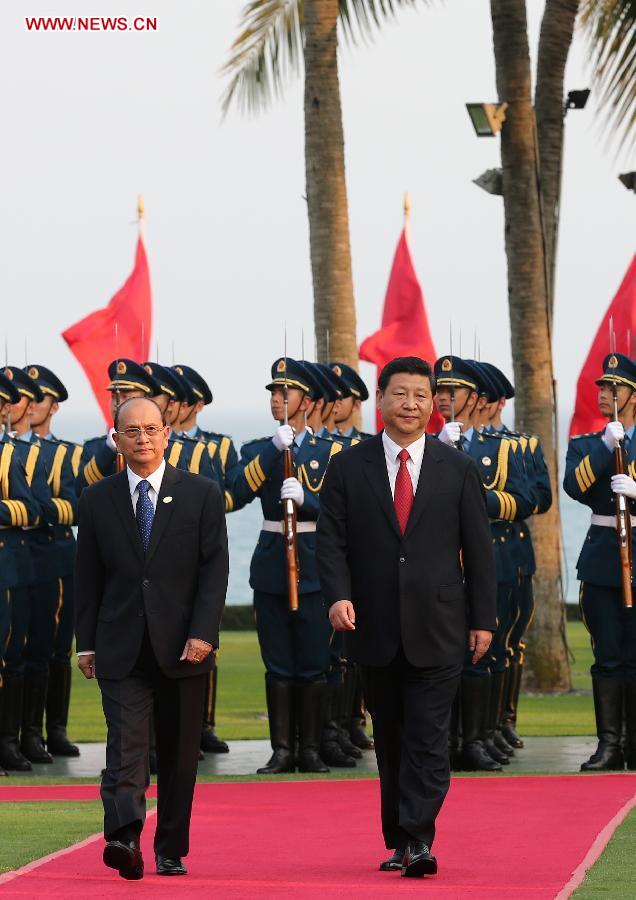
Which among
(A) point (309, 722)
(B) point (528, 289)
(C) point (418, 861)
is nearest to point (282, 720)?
(A) point (309, 722)

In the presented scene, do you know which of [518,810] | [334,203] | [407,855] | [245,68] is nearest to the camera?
[407,855]

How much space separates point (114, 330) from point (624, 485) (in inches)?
246

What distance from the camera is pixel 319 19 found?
707 inches

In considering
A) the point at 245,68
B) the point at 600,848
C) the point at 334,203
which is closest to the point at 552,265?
the point at 334,203

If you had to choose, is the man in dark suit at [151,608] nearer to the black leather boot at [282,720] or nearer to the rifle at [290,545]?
the rifle at [290,545]

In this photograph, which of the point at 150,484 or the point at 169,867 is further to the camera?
the point at 150,484

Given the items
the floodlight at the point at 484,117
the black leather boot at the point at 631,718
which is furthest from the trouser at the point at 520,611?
the floodlight at the point at 484,117

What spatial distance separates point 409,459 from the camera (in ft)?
26.5

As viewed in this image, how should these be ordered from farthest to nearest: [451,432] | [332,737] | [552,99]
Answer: [552,99]
[332,737]
[451,432]

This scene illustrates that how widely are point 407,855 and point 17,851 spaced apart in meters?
1.56

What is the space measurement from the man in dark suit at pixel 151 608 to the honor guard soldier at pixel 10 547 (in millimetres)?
3715

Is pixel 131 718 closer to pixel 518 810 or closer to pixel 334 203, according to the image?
pixel 518 810

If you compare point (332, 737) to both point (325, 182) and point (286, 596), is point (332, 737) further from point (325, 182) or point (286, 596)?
point (325, 182)

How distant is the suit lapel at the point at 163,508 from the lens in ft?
26.0
